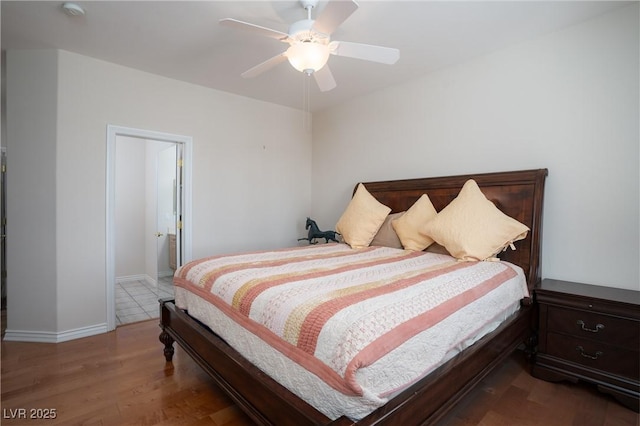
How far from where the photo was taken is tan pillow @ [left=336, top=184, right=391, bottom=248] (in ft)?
10.2

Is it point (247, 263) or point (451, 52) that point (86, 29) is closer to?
point (247, 263)

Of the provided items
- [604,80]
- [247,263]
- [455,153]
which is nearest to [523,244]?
[455,153]

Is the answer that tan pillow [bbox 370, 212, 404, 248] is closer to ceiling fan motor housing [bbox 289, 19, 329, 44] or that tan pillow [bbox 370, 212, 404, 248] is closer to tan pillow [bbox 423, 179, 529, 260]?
tan pillow [bbox 423, 179, 529, 260]

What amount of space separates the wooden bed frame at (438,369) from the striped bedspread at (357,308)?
57 mm

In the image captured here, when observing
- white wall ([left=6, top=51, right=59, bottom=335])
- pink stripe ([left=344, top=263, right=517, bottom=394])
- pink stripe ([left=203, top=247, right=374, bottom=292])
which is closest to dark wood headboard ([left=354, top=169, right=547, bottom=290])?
pink stripe ([left=344, top=263, right=517, bottom=394])

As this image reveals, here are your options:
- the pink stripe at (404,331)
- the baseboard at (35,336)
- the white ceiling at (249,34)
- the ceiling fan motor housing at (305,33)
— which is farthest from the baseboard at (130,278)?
the pink stripe at (404,331)

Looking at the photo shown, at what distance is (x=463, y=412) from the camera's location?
1803 mm

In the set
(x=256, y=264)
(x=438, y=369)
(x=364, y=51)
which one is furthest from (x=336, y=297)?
(x=364, y=51)

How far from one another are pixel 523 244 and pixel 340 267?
1.55 meters

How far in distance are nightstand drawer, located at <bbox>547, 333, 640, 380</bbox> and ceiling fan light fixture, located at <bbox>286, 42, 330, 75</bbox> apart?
244cm

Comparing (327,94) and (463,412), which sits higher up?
(327,94)

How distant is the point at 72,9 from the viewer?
212cm

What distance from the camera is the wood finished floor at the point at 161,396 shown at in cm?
173

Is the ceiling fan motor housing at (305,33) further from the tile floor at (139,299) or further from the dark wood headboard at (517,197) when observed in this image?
the tile floor at (139,299)
